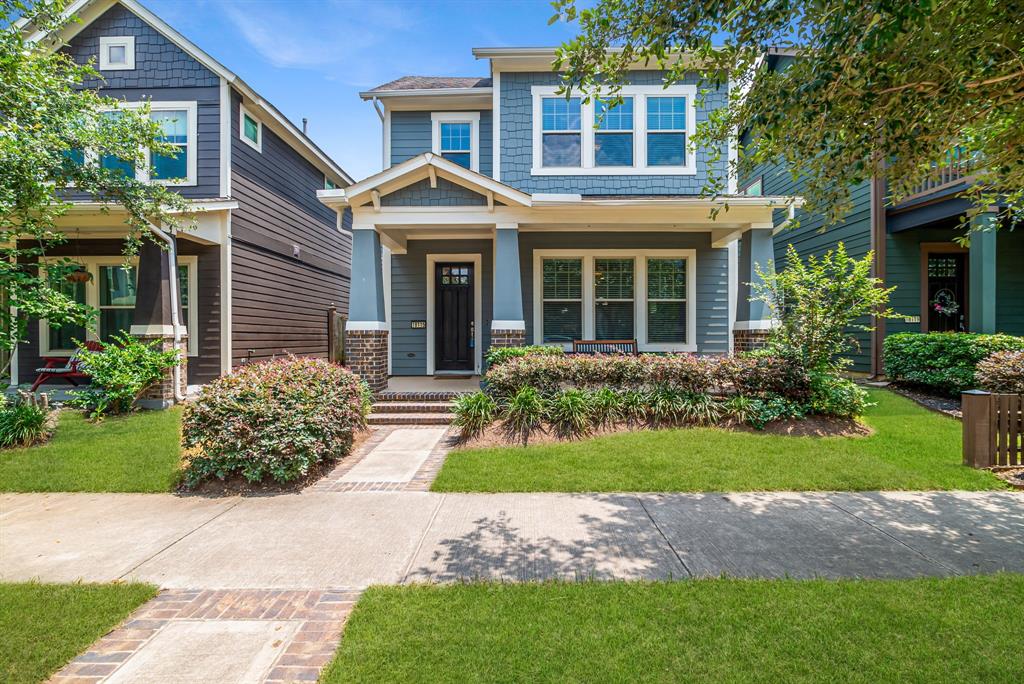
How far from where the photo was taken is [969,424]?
5.27 meters

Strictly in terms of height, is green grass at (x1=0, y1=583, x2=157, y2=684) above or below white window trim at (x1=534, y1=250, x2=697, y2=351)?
below

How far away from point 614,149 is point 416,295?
5.21 m

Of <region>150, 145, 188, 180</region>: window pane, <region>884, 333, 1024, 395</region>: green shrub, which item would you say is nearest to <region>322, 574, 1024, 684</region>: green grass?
<region>884, 333, 1024, 395</region>: green shrub

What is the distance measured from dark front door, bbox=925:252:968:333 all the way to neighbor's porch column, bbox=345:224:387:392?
39.4 ft

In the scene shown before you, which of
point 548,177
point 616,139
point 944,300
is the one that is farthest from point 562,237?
point 944,300

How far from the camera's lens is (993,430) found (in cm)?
523

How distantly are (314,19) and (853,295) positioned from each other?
29.2 ft

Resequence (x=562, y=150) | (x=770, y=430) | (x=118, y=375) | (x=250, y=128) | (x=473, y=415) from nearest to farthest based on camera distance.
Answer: (x=770, y=430), (x=473, y=415), (x=118, y=375), (x=562, y=150), (x=250, y=128)

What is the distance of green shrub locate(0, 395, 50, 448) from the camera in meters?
6.17

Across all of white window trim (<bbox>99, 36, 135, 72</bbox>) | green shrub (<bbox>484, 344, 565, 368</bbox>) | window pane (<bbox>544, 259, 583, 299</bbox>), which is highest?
white window trim (<bbox>99, 36, 135, 72</bbox>)

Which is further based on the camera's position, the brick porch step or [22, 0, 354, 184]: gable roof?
[22, 0, 354, 184]: gable roof

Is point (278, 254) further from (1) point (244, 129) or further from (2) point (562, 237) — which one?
(2) point (562, 237)

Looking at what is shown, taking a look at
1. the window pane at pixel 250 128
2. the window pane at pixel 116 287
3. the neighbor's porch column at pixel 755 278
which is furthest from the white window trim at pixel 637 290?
the window pane at pixel 116 287

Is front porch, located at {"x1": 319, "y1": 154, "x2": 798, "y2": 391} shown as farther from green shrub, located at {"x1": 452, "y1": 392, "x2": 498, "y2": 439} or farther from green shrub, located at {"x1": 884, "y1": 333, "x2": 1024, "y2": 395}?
green shrub, located at {"x1": 884, "y1": 333, "x2": 1024, "y2": 395}
